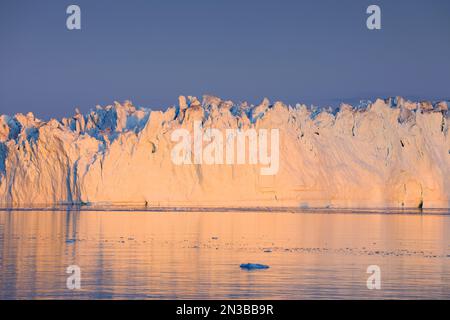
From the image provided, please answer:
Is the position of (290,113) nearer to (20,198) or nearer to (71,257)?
(20,198)

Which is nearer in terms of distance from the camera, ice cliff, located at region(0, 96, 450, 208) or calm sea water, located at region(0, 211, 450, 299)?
calm sea water, located at region(0, 211, 450, 299)

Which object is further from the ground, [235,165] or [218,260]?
[235,165]

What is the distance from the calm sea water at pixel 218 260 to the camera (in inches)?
545

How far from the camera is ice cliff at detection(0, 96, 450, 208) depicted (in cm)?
4875

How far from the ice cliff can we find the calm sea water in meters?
17.2

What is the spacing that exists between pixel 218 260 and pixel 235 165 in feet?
103

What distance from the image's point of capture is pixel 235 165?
164 ft

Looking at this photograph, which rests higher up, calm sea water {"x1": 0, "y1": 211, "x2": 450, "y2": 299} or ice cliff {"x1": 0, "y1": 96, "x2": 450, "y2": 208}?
ice cliff {"x1": 0, "y1": 96, "x2": 450, "y2": 208}

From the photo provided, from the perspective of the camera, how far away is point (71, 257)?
742 inches

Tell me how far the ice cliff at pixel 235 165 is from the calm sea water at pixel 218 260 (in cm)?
1717

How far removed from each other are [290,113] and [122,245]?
105ft

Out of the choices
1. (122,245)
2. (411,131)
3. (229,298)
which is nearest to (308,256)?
(122,245)

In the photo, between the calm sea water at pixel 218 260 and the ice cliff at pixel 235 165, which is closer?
the calm sea water at pixel 218 260

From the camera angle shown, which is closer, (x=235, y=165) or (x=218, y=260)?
(x=218, y=260)
